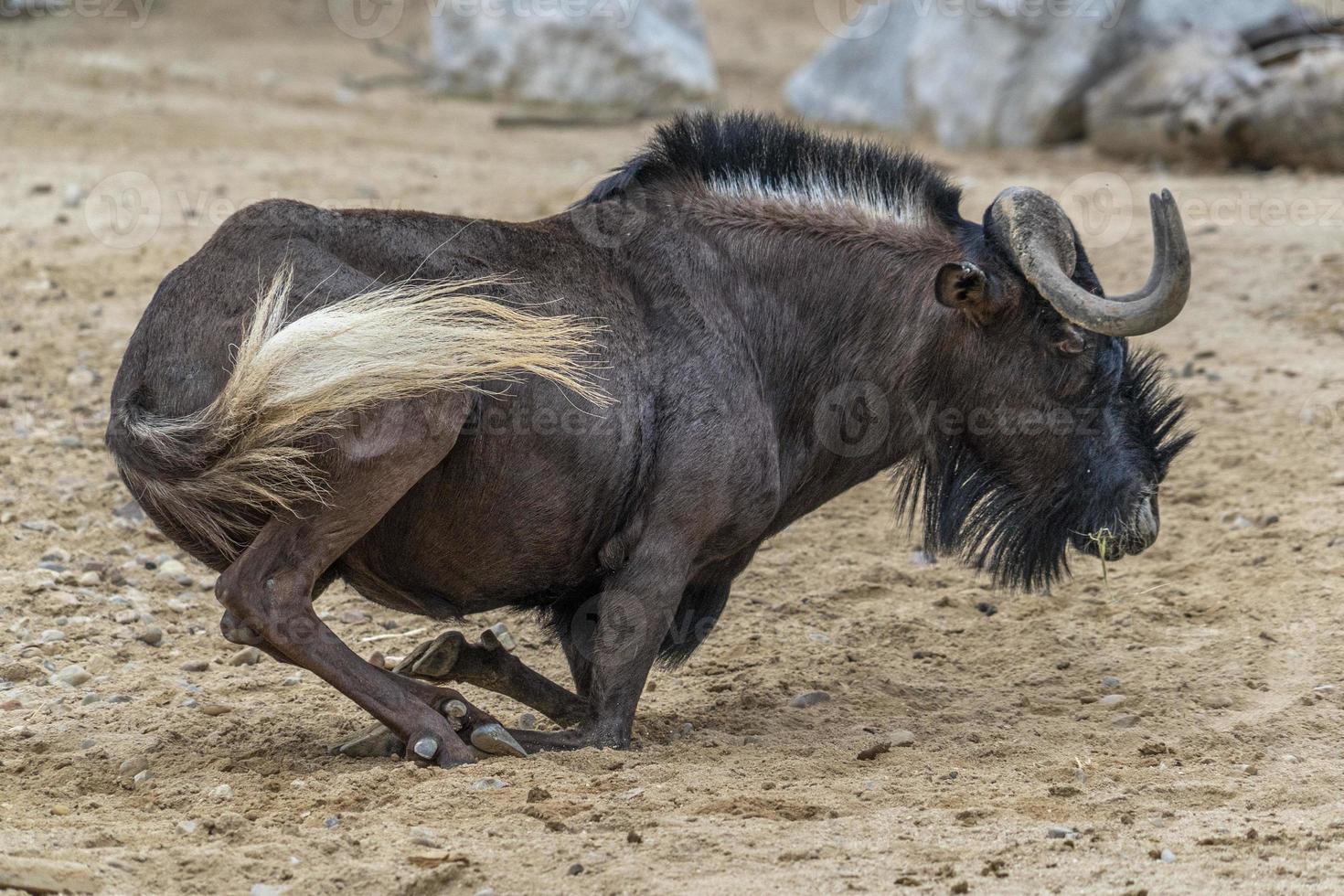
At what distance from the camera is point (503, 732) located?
176 inches

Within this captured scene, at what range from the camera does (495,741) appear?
444 cm

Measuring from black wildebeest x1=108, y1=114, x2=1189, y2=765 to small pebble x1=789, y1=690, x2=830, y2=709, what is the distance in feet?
1.46

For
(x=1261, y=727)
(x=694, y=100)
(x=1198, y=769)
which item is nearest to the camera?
(x=1198, y=769)

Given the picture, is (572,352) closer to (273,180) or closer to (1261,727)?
(1261,727)

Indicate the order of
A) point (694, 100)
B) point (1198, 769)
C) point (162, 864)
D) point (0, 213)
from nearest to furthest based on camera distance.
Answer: point (162, 864) < point (1198, 769) < point (0, 213) < point (694, 100)

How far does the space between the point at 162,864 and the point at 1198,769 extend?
9.40 feet

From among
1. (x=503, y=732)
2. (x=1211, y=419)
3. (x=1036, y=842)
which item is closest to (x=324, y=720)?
(x=503, y=732)

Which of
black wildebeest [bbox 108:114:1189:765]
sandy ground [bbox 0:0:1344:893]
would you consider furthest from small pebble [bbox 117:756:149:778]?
black wildebeest [bbox 108:114:1189:765]

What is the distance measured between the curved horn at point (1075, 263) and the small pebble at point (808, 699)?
5.02ft

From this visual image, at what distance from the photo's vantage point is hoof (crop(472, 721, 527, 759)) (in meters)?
4.43

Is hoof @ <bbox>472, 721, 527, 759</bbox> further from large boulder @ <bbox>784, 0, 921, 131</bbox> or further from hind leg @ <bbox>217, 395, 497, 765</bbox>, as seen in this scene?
large boulder @ <bbox>784, 0, 921, 131</bbox>

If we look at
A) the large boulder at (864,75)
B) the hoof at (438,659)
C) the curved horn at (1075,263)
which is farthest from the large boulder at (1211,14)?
the hoof at (438,659)

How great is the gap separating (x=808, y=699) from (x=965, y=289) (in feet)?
4.90

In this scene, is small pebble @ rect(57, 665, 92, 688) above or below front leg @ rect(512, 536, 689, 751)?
below
